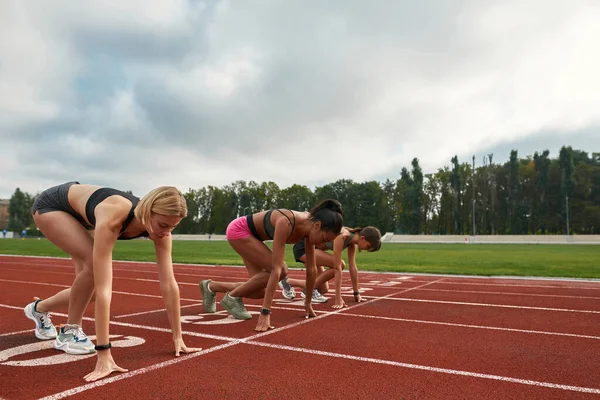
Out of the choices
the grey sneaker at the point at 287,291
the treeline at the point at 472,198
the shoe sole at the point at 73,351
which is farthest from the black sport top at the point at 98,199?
the treeline at the point at 472,198

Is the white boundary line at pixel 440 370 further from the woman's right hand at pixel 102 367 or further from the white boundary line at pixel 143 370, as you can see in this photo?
the woman's right hand at pixel 102 367

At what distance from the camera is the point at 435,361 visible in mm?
4004

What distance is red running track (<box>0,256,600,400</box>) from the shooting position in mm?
Result: 3205

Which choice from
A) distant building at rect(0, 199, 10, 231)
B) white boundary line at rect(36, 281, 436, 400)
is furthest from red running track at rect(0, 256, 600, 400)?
distant building at rect(0, 199, 10, 231)

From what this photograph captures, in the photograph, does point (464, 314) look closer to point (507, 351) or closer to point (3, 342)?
point (507, 351)

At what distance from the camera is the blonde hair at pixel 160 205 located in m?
3.20

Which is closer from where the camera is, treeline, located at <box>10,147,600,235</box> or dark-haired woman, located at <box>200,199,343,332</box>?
dark-haired woman, located at <box>200,199,343,332</box>

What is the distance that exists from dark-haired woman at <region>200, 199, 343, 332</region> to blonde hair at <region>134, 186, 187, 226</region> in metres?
1.99

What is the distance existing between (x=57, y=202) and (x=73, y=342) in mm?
1219

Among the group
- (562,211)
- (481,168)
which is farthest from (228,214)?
(562,211)

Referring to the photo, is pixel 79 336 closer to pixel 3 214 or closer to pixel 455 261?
pixel 455 261

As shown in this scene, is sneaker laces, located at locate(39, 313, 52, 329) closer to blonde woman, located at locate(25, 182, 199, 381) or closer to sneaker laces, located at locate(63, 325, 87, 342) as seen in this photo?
blonde woman, located at locate(25, 182, 199, 381)

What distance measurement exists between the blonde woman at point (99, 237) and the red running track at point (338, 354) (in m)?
0.19

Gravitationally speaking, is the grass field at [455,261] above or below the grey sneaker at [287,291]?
below
